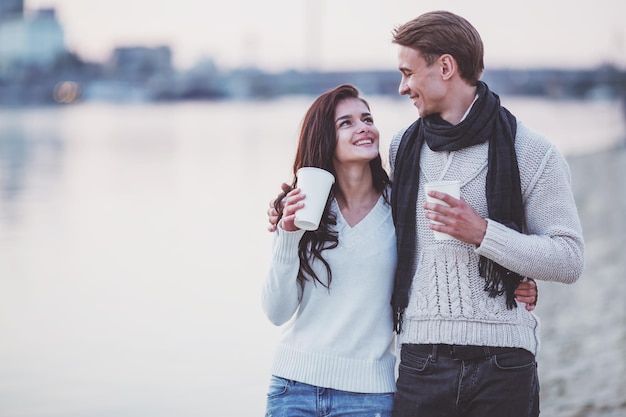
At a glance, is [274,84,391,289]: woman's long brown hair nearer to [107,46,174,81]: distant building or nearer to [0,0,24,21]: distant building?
[107,46,174,81]: distant building

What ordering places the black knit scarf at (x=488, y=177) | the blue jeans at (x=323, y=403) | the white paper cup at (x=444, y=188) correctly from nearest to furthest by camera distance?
the white paper cup at (x=444, y=188) → the black knit scarf at (x=488, y=177) → the blue jeans at (x=323, y=403)

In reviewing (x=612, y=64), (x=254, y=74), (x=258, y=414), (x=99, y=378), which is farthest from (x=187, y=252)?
(x=254, y=74)

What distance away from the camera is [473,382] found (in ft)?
8.45

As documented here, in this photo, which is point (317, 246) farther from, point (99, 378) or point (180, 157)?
point (180, 157)

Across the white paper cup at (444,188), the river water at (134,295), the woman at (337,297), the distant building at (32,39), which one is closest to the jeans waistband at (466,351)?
the woman at (337,297)

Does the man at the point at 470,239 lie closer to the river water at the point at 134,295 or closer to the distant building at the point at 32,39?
the river water at the point at 134,295

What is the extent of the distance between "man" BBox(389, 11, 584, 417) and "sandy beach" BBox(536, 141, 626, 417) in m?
2.22

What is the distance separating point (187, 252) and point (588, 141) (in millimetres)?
25491

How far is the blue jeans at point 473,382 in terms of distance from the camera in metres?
2.57

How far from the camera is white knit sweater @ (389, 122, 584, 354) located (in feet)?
8.27

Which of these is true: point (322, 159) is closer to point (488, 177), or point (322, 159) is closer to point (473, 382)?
point (488, 177)

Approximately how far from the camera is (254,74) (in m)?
74.4

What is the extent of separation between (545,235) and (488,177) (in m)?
0.22

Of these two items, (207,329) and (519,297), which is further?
(207,329)
